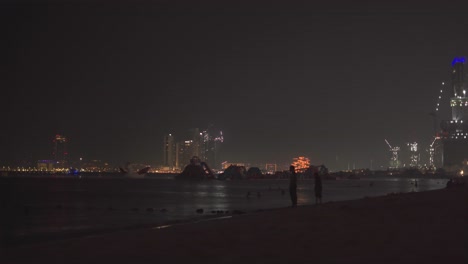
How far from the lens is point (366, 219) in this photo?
15680mm

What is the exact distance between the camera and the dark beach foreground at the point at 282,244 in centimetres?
954

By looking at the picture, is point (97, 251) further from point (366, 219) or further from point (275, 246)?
point (366, 219)

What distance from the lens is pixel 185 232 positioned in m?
13.9

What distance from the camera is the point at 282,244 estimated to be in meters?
11.2

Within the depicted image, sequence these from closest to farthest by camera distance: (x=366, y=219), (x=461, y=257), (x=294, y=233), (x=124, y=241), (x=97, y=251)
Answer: (x=461, y=257)
(x=97, y=251)
(x=124, y=241)
(x=294, y=233)
(x=366, y=219)

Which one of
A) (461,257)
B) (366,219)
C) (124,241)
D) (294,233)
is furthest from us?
(366,219)

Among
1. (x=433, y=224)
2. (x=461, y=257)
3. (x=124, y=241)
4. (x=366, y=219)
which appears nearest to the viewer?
(x=461, y=257)

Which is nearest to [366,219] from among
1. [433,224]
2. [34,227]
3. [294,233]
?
[433,224]

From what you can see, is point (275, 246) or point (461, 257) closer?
point (461, 257)

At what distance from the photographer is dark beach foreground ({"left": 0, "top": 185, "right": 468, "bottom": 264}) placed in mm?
9539

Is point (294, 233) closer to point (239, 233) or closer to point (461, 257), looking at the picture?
point (239, 233)

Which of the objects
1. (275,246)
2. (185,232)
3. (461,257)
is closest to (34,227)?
(185,232)

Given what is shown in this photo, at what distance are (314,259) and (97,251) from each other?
4.18m

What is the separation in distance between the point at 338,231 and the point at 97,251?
18.5 feet
